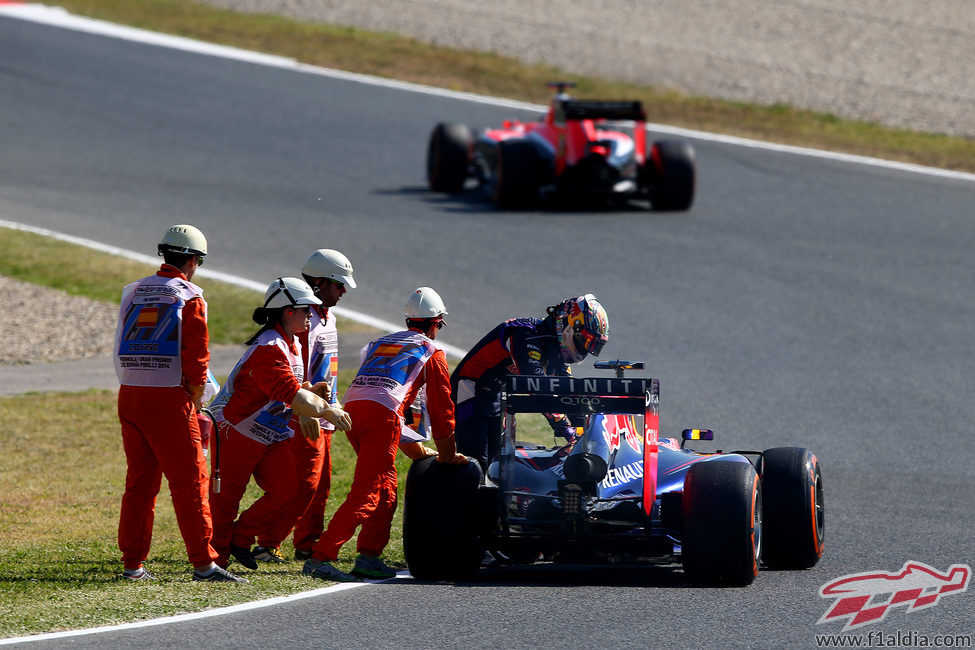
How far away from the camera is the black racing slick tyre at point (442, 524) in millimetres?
9336

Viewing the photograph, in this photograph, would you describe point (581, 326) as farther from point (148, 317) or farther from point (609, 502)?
point (148, 317)

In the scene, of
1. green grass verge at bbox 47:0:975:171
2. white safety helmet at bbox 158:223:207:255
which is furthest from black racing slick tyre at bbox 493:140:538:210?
white safety helmet at bbox 158:223:207:255

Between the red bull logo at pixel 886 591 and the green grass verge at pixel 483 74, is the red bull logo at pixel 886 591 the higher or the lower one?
the lower one

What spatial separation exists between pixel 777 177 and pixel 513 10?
16.2 meters

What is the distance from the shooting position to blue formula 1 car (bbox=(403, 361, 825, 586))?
29.3 feet

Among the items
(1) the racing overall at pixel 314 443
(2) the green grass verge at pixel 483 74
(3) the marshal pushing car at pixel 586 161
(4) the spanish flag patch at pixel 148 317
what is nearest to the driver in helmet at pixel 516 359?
(1) the racing overall at pixel 314 443

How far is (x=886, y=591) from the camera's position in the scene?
9234 millimetres

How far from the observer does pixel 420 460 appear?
959cm

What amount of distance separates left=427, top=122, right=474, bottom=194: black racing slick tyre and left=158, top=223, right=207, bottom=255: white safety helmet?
50.2 ft

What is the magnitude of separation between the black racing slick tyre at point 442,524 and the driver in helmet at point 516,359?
2.27ft

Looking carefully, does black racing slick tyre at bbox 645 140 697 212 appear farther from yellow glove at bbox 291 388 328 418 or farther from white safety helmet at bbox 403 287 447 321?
yellow glove at bbox 291 388 328 418

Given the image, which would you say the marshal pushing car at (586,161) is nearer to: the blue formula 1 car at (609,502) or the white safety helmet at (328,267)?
the white safety helmet at (328,267)

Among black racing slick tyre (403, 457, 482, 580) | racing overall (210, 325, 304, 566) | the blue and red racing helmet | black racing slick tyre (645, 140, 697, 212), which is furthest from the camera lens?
black racing slick tyre (645, 140, 697, 212)

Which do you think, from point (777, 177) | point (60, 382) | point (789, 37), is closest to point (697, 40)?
point (789, 37)
